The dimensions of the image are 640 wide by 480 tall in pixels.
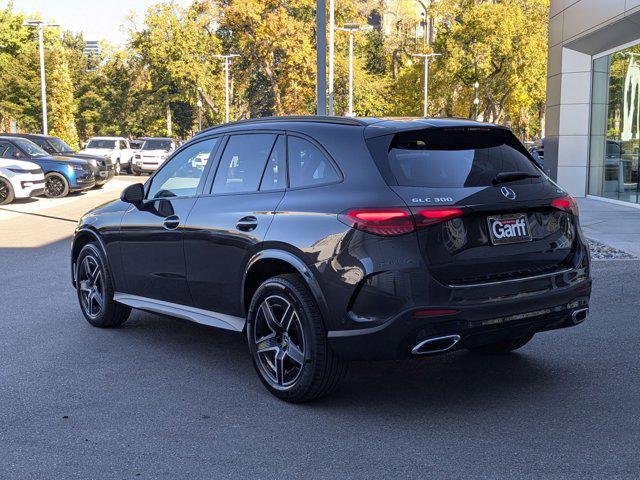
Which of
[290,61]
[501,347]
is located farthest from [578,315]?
[290,61]

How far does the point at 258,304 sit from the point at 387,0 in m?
106

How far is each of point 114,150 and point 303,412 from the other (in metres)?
36.2

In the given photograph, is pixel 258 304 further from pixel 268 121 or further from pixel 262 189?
pixel 268 121

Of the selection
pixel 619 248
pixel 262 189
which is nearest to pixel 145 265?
pixel 262 189

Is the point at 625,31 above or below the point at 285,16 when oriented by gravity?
below

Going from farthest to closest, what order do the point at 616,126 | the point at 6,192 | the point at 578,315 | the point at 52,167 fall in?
the point at 52,167, the point at 6,192, the point at 616,126, the point at 578,315

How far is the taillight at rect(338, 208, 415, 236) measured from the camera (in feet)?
14.0

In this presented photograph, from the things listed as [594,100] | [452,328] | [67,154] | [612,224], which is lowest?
[612,224]

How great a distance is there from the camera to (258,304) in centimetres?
500

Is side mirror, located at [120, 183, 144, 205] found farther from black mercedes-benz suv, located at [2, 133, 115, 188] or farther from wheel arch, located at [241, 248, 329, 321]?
black mercedes-benz suv, located at [2, 133, 115, 188]

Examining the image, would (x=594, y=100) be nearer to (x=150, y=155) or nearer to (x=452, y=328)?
(x=452, y=328)

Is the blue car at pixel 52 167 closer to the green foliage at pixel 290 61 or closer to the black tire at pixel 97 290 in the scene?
the black tire at pixel 97 290

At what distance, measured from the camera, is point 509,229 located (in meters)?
4.60

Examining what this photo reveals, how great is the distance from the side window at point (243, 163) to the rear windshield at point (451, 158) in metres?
1.01
